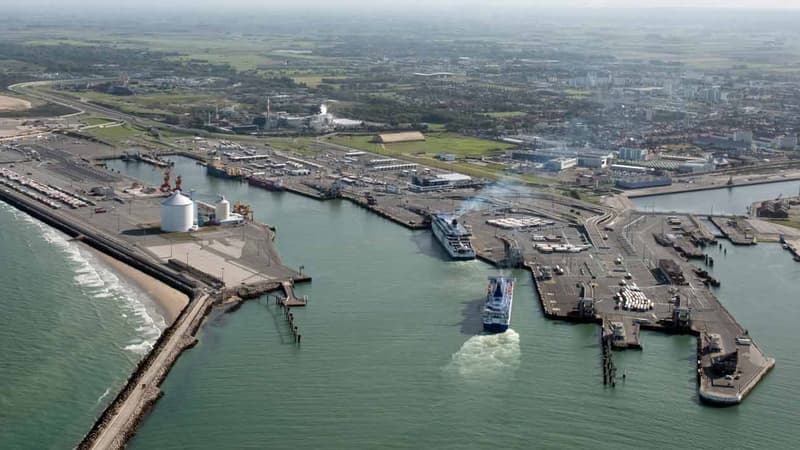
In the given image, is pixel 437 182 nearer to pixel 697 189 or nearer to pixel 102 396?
pixel 697 189

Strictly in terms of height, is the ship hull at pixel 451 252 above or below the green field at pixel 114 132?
above

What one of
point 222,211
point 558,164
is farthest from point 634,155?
point 222,211

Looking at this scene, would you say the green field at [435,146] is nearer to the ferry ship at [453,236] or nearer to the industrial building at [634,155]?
the industrial building at [634,155]

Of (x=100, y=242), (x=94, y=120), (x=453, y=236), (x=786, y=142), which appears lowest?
(x=94, y=120)

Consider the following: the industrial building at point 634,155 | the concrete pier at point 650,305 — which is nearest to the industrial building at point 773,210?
the concrete pier at point 650,305

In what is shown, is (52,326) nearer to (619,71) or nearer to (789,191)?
(789,191)

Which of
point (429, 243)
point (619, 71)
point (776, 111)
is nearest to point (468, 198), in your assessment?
point (429, 243)
